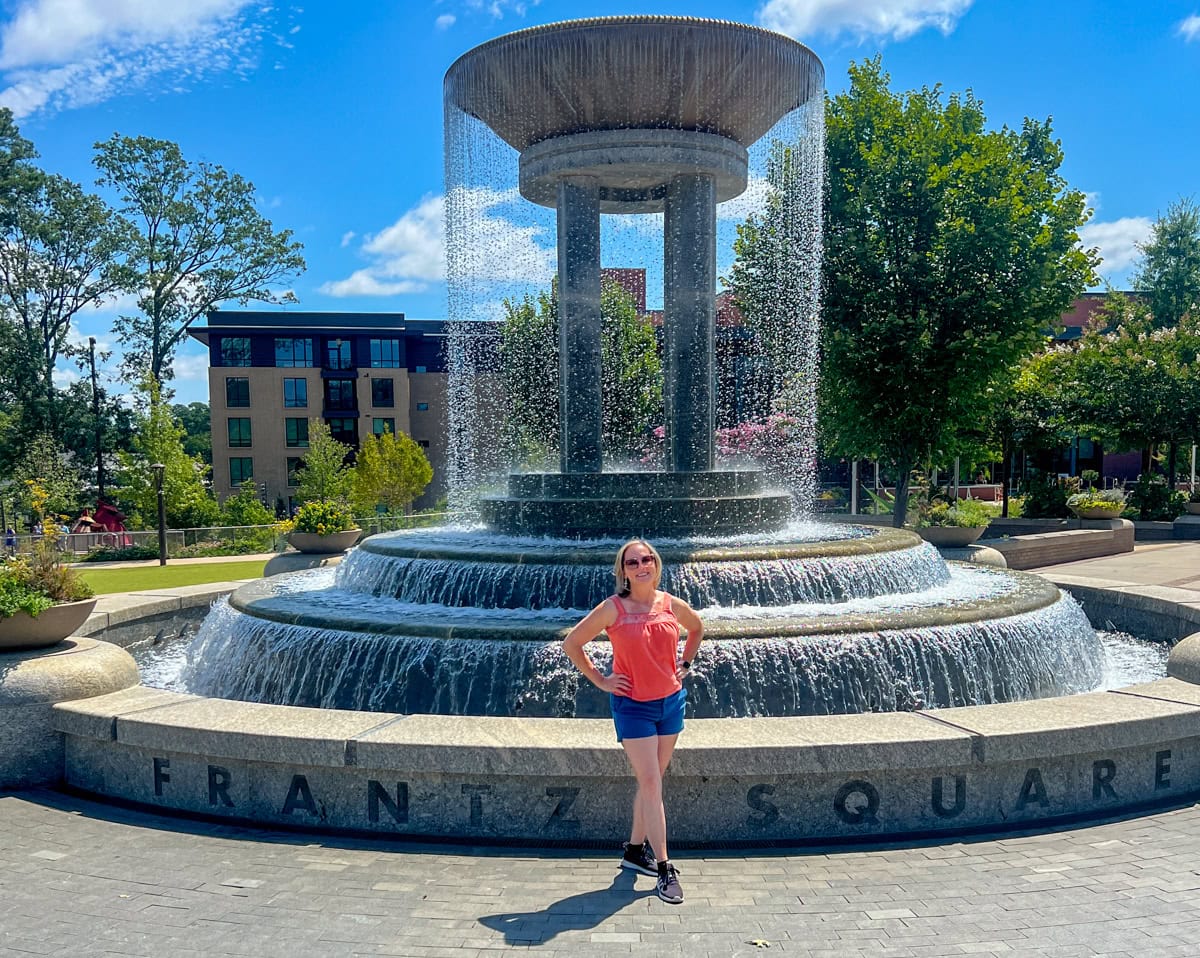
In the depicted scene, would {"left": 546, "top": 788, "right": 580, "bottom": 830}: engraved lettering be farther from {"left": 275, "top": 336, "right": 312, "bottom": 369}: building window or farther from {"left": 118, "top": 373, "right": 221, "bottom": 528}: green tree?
{"left": 275, "top": 336, "right": 312, "bottom": 369}: building window

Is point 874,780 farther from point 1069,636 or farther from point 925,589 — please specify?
point 925,589

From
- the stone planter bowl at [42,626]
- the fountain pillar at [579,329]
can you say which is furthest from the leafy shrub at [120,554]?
the stone planter bowl at [42,626]

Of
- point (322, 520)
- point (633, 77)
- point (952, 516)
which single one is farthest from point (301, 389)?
point (633, 77)

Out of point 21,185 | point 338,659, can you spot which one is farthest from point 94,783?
point 21,185

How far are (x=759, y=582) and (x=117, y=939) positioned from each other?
21.0 ft

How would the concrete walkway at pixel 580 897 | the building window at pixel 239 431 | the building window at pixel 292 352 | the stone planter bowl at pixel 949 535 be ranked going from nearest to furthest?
the concrete walkway at pixel 580 897 < the stone planter bowl at pixel 949 535 < the building window at pixel 239 431 < the building window at pixel 292 352

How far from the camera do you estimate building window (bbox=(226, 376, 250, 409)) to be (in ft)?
188

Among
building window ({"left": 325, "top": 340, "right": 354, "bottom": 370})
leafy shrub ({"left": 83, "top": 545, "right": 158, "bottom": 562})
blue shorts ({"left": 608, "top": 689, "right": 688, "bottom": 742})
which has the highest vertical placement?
building window ({"left": 325, "top": 340, "right": 354, "bottom": 370})

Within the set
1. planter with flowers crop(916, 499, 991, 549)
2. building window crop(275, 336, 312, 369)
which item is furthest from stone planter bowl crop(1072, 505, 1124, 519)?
building window crop(275, 336, 312, 369)

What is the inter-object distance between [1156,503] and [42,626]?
31946 millimetres

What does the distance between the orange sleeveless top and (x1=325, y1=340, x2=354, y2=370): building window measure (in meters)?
57.5

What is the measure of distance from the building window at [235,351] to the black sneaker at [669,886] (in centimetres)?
5849

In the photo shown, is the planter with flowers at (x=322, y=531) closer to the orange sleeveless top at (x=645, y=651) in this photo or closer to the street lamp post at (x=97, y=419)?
the orange sleeveless top at (x=645, y=651)

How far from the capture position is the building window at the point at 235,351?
57625 millimetres
